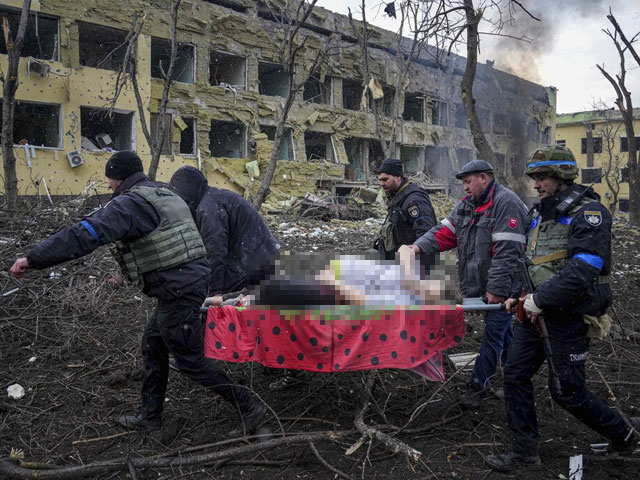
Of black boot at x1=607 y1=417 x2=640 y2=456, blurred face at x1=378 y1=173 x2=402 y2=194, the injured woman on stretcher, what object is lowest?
black boot at x1=607 y1=417 x2=640 y2=456

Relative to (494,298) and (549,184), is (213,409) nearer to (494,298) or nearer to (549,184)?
(494,298)

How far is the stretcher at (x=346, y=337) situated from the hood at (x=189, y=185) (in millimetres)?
1041

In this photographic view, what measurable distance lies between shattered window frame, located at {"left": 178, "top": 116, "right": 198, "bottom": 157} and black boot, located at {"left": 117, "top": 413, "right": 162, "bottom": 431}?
654 inches

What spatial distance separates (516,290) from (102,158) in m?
16.3

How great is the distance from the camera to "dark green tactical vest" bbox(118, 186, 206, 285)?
3105 mm

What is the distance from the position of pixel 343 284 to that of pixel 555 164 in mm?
1328

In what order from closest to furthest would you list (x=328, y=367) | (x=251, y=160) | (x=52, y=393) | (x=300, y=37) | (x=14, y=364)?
(x=328, y=367) → (x=52, y=393) → (x=14, y=364) → (x=251, y=160) → (x=300, y=37)

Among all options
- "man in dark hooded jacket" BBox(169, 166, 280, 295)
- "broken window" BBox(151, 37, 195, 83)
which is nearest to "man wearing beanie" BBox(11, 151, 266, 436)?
"man in dark hooded jacket" BBox(169, 166, 280, 295)

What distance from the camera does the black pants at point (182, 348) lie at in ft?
10.4

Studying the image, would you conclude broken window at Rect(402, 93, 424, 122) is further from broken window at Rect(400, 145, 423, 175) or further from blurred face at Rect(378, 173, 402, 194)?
blurred face at Rect(378, 173, 402, 194)

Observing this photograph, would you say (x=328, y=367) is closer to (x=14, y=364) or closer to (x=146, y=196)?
(x=146, y=196)

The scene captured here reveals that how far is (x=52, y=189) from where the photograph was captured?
1595 centimetres

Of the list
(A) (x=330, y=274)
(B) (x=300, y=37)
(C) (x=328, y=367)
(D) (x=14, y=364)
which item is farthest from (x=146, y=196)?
(B) (x=300, y=37)

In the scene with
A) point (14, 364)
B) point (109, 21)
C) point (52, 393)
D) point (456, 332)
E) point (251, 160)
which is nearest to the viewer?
point (456, 332)
